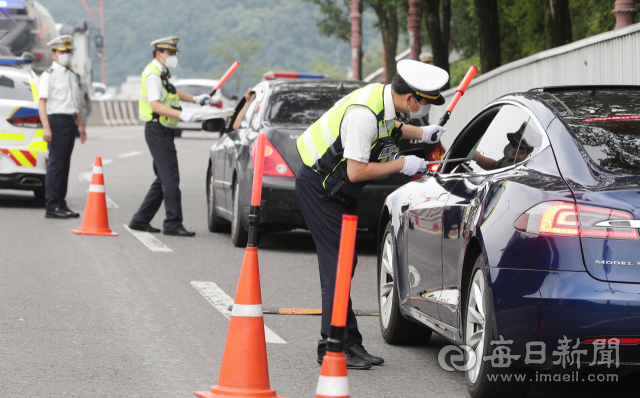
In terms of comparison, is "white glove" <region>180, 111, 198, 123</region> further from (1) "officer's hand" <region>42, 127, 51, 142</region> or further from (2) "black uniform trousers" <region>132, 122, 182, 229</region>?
(1) "officer's hand" <region>42, 127, 51, 142</region>

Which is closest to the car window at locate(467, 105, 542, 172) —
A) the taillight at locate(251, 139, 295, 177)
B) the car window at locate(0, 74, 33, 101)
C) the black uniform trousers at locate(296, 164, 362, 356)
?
the black uniform trousers at locate(296, 164, 362, 356)

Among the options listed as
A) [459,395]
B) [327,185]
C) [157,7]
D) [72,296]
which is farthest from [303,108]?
[157,7]

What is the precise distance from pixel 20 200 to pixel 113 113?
127 feet

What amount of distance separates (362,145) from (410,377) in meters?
1.24

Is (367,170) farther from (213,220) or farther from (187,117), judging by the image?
(213,220)

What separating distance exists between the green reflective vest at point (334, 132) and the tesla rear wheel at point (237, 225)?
15.4 feet

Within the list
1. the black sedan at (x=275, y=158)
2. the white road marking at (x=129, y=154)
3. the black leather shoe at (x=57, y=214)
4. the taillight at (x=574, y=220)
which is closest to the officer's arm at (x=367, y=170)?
the taillight at (x=574, y=220)

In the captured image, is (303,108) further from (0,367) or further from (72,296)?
(0,367)

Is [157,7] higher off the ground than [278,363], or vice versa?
[157,7]

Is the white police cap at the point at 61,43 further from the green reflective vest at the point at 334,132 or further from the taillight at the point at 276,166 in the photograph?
the green reflective vest at the point at 334,132

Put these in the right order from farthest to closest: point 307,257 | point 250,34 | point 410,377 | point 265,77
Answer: point 250,34
point 265,77
point 307,257
point 410,377

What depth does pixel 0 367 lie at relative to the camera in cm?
577

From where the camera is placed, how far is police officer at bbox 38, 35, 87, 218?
13125 millimetres

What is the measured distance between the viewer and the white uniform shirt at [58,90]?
43.0 feet
